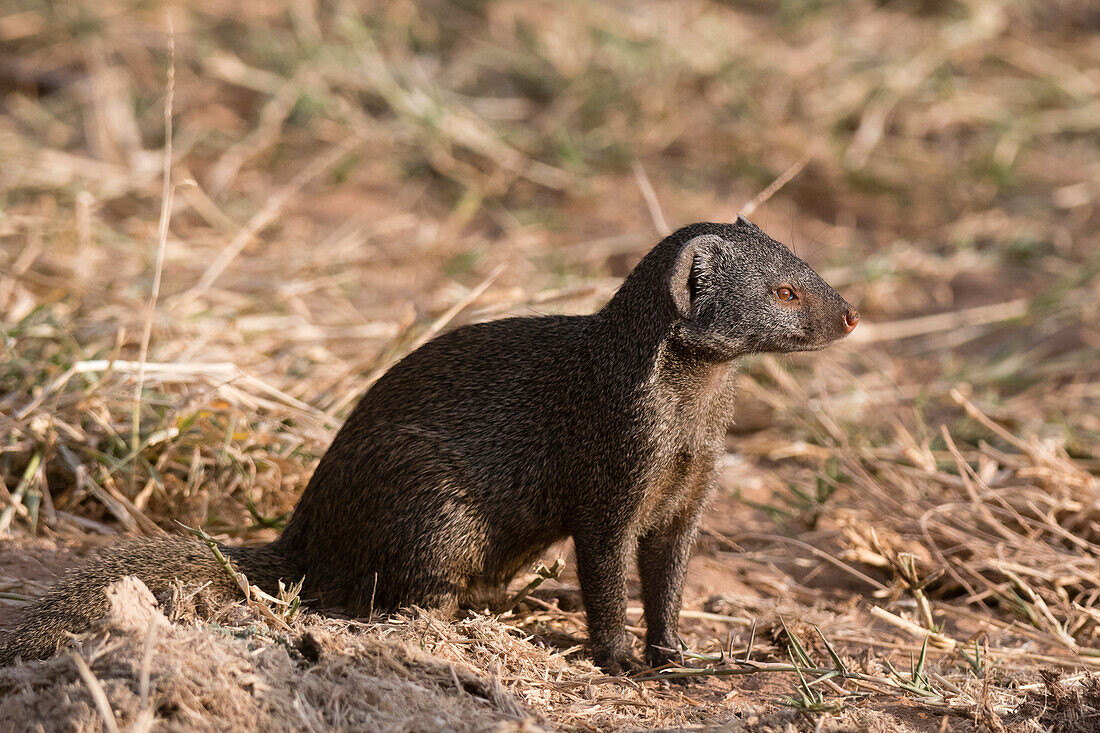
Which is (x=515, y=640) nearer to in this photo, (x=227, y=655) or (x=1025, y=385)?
(x=227, y=655)

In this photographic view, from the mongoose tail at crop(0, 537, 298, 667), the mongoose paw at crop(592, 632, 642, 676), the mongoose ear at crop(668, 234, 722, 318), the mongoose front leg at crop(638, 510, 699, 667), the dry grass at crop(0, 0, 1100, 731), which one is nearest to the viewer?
the mongoose tail at crop(0, 537, 298, 667)

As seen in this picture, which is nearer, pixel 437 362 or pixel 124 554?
pixel 124 554

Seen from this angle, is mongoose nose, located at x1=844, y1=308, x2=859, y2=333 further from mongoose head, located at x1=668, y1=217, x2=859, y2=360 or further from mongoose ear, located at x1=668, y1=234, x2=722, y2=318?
mongoose ear, located at x1=668, y1=234, x2=722, y2=318

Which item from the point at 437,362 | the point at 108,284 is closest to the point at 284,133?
the point at 108,284

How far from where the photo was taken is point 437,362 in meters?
3.91

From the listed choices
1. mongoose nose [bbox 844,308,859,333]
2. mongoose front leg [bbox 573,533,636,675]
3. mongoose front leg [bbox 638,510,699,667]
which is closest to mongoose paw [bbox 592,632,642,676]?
mongoose front leg [bbox 573,533,636,675]

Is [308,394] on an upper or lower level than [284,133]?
lower

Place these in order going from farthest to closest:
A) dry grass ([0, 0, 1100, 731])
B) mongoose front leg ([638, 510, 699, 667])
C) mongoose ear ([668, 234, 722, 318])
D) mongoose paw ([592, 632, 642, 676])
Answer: mongoose front leg ([638, 510, 699, 667])
mongoose paw ([592, 632, 642, 676])
mongoose ear ([668, 234, 722, 318])
dry grass ([0, 0, 1100, 731])

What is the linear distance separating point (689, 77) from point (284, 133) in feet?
11.1

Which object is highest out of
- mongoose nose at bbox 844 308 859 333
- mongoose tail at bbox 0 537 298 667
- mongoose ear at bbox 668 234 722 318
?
mongoose ear at bbox 668 234 722 318

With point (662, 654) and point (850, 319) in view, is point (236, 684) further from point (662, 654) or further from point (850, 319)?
point (850, 319)

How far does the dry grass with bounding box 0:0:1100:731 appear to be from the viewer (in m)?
3.34

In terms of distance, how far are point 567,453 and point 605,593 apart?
19.6 inches

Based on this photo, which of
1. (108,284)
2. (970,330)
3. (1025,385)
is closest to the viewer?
(108,284)
